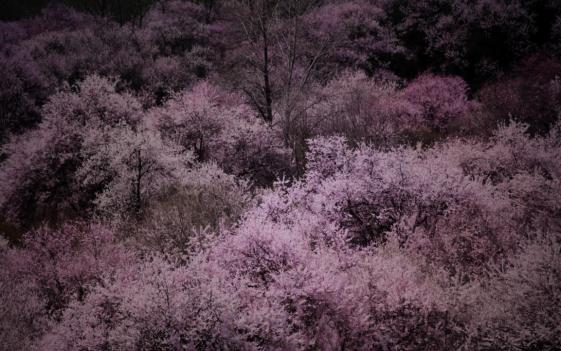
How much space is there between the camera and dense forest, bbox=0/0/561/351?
6078 millimetres

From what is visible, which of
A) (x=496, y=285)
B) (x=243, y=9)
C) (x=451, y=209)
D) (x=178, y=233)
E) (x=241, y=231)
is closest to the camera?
(x=496, y=285)

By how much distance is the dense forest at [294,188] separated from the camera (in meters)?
6.08

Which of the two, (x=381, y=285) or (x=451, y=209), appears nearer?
(x=381, y=285)

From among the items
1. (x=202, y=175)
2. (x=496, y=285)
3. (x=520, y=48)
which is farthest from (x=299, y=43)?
(x=496, y=285)

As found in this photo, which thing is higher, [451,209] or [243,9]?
[243,9]

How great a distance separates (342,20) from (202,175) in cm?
2321

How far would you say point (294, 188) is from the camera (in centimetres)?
1109

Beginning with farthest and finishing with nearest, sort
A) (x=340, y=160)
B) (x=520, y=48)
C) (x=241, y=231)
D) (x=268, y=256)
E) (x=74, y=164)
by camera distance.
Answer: (x=520, y=48)
(x=74, y=164)
(x=340, y=160)
(x=241, y=231)
(x=268, y=256)

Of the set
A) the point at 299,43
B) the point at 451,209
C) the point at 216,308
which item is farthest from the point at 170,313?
the point at 299,43

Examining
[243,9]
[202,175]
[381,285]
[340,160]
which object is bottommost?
[202,175]

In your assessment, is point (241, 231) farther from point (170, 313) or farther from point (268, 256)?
point (170, 313)

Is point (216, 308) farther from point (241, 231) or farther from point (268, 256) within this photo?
point (241, 231)

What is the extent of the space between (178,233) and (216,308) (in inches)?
232

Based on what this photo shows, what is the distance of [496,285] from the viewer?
642cm
